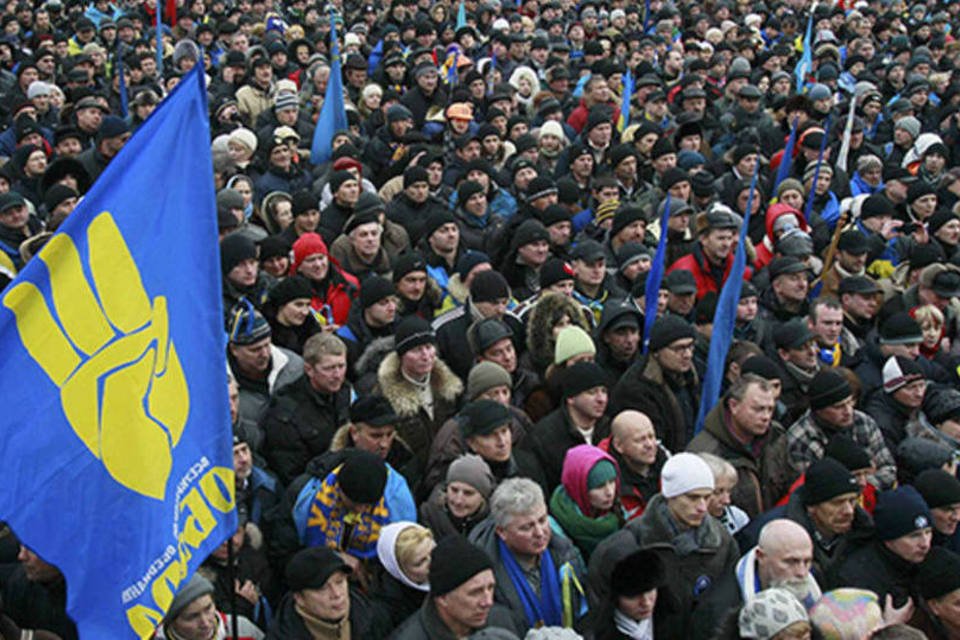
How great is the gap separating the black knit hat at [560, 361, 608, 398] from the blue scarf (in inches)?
49.4

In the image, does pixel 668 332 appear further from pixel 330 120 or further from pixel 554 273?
pixel 330 120

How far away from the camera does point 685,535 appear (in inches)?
196

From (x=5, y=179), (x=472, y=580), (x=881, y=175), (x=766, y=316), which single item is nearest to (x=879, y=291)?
(x=766, y=316)

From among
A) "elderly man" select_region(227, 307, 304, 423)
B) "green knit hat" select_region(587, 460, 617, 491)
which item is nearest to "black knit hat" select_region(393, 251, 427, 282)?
"elderly man" select_region(227, 307, 304, 423)

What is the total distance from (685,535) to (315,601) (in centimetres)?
161

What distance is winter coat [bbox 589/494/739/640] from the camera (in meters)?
4.71

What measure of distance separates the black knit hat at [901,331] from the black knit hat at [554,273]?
2.00 m

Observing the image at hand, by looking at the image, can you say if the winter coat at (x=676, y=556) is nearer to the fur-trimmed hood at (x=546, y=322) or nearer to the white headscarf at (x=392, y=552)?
the white headscarf at (x=392, y=552)

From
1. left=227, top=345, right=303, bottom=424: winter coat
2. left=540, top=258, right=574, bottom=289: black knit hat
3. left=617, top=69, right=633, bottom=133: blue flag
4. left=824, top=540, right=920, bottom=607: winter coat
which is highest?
left=540, top=258, right=574, bottom=289: black knit hat

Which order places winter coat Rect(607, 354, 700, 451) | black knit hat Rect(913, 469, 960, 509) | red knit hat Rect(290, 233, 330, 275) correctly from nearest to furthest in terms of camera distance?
black knit hat Rect(913, 469, 960, 509)
winter coat Rect(607, 354, 700, 451)
red knit hat Rect(290, 233, 330, 275)

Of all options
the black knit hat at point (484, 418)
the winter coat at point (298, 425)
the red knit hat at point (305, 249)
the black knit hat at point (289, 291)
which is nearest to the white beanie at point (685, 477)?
the black knit hat at point (484, 418)

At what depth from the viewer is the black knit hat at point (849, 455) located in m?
5.52

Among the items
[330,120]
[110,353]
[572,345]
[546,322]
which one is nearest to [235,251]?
[546,322]

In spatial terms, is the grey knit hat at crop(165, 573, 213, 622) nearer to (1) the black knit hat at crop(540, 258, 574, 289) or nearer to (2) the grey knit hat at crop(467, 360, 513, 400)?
(2) the grey knit hat at crop(467, 360, 513, 400)
